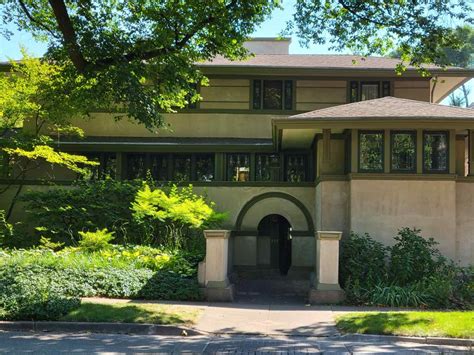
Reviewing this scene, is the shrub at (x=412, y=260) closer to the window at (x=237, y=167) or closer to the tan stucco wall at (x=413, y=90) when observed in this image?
the window at (x=237, y=167)

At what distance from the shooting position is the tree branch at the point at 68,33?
13.7 m

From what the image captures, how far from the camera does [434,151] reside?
54.5 feet

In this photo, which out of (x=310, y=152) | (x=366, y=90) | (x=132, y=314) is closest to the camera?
(x=132, y=314)

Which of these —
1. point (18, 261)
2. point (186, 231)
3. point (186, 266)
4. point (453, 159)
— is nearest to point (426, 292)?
point (453, 159)

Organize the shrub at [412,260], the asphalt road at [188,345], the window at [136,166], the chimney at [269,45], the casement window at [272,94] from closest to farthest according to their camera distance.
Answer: the asphalt road at [188,345], the shrub at [412,260], the window at [136,166], the casement window at [272,94], the chimney at [269,45]

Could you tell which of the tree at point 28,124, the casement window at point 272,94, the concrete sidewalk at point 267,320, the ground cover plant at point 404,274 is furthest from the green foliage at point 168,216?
the casement window at point 272,94

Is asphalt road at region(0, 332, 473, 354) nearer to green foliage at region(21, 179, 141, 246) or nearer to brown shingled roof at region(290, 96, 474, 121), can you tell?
brown shingled roof at region(290, 96, 474, 121)

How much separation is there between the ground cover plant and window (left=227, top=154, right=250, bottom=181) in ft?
21.7

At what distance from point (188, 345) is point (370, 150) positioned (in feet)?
31.8

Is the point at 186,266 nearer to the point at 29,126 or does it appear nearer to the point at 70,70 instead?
the point at 70,70

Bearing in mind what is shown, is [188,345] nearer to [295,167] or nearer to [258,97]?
[295,167]

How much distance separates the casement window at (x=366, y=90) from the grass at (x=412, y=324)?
13.1 m

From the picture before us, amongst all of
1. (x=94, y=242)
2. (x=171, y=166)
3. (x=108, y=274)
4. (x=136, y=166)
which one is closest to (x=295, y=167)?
(x=171, y=166)

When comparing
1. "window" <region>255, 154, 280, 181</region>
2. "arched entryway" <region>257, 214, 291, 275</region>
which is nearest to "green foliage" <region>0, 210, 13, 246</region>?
"arched entryway" <region>257, 214, 291, 275</region>
